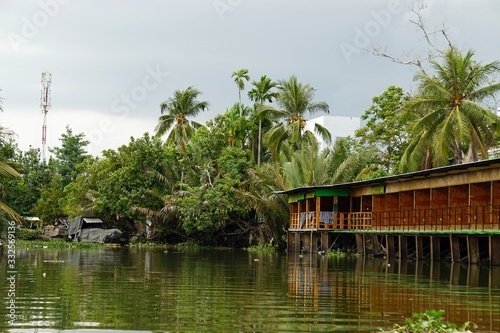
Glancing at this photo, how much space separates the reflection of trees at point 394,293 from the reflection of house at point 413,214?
432cm

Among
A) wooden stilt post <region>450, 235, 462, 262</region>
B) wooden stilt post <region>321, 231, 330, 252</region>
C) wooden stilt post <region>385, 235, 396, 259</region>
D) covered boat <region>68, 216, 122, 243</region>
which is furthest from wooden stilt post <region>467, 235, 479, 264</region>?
covered boat <region>68, 216, 122, 243</region>

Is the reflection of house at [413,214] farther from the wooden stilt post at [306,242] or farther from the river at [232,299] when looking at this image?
the river at [232,299]

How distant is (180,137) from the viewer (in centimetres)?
5800

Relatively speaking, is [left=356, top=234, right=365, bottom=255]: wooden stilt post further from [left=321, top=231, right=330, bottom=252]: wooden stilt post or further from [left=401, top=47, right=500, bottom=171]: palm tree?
[left=401, top=47, right=500, bottom=171]: palm tree

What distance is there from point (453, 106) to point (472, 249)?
8595 millimetres

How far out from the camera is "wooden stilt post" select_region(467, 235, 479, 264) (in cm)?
2656

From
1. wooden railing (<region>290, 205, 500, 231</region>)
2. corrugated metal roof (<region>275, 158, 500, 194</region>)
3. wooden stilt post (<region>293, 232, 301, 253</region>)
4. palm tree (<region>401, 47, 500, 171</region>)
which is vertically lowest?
wooden stilt post (<region>293, 232, 301, 253</region>)

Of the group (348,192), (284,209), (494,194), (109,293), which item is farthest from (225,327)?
(284,209)

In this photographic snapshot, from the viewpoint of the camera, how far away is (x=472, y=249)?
2684 cm

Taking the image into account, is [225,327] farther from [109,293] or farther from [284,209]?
[284,209]

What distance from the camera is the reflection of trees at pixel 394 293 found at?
11297 millimetres

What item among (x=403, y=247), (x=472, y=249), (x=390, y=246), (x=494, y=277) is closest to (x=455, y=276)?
(x=494, y=277)

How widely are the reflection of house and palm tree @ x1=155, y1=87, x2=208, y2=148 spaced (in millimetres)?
18631

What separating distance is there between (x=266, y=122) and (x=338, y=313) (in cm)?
4120
